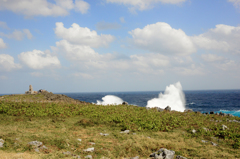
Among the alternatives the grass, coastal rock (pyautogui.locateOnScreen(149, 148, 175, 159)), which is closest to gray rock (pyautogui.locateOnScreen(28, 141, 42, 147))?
the grass

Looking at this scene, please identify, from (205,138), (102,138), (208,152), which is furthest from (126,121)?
(208,152)

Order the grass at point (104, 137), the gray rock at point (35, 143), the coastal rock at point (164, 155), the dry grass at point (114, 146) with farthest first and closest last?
1. the gray rock at point (35, 143)
2. the grass at point (104, 137)
3. the dry grass at point (114, 146)
4. the coastal rock at point (164, 155)

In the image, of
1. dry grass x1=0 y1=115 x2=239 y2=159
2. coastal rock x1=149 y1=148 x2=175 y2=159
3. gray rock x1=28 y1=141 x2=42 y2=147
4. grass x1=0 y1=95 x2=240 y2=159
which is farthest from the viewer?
gray rock x1=28 y1=141 x2=42 y2=147

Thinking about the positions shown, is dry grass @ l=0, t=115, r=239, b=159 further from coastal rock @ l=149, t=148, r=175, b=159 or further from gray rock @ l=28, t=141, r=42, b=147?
coastal rock @ l=149, t=148, r=175, b=159

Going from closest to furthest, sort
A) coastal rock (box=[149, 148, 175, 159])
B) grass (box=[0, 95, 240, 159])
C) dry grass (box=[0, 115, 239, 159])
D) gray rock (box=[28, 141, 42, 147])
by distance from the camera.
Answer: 1. coastal rock (box=[149, 148, 175, 159])
2. dry grass (box=[0, 115, 239, 159])
3. grass (box=[0, 95, 240, 159])
4. gray rock (box=[28, 141, 42, 147])

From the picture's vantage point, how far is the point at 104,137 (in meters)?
13.0

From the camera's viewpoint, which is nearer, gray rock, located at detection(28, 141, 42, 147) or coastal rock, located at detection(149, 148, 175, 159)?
coastal rock, located at detection(149, 148, 175, 159)

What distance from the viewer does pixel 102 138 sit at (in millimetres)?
12695

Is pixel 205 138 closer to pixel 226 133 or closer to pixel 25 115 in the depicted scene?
pixel 226 133

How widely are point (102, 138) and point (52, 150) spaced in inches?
149

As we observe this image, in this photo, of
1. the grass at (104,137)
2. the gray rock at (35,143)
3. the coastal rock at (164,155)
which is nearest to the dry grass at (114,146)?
the grass at (104,137)

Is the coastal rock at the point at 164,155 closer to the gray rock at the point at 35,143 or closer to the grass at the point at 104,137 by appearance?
the grass at the point at 104,137

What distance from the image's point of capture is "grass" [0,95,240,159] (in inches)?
393

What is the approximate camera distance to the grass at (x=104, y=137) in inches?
393
